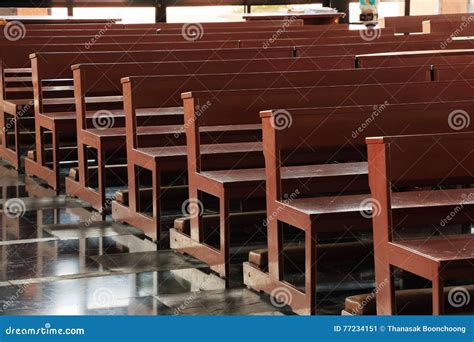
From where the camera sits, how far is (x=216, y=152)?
525cm

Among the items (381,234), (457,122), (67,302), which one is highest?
(457,122)

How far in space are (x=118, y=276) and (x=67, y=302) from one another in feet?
1.52

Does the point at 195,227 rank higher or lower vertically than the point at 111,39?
lower

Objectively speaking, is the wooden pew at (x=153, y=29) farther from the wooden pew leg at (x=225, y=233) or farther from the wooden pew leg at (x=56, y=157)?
the wooden pew leg at (x=225, y=233)

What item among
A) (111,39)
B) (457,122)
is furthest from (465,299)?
(111,39)

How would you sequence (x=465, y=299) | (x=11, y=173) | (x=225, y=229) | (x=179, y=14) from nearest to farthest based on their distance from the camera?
(x=465, y=299) < (x=225, y=229) < (x=11, y=173) < (x=179, y=14)

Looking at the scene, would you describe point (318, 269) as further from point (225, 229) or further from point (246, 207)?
point (246, 207)
